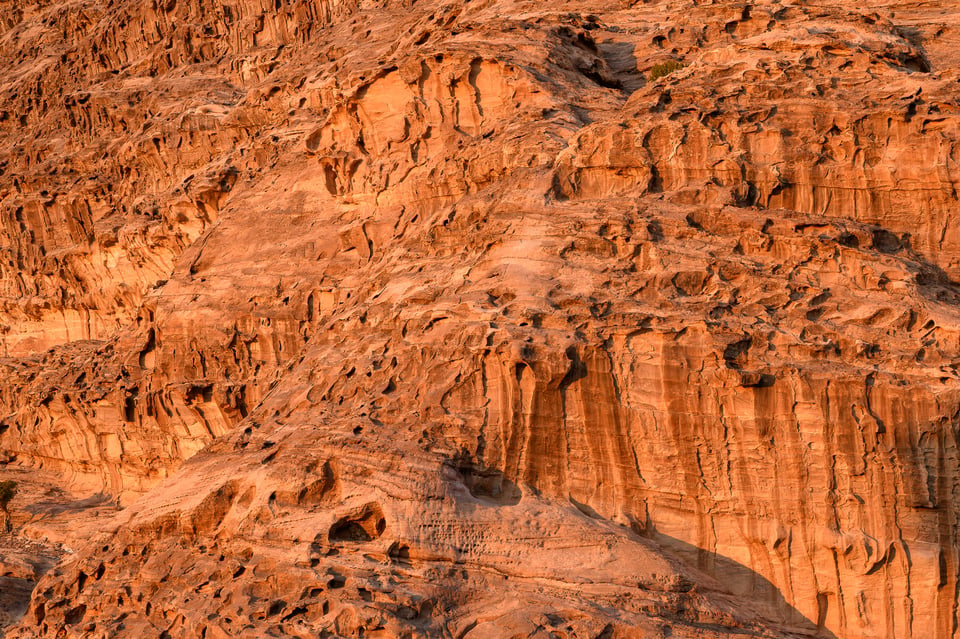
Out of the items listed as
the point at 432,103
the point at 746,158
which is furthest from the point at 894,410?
the point at 432,103

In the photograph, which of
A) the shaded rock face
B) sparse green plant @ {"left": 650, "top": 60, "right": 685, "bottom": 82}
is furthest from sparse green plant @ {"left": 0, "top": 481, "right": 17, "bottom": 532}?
sparse green plant @ {"left": 650, "top": 60, "right": 685, "bottom": 82}

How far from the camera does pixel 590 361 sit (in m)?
17.5

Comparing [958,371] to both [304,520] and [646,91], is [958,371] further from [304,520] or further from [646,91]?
[304,520]

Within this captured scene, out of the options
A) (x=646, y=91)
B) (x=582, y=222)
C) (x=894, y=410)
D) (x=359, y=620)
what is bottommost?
(x=359, y=620)

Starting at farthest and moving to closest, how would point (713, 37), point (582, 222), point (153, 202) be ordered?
point (153, 202)
point (713, 37)
point (582, 222)

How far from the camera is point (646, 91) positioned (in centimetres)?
2191

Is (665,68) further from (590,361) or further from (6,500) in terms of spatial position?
(6,500)

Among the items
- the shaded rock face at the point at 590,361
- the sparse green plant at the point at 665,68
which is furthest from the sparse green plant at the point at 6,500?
the sparse green plant at the point at 665,68

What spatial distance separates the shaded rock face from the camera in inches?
642

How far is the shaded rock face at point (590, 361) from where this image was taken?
1631 cm

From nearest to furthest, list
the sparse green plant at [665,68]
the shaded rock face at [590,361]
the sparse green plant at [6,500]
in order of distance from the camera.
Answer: the shaded rock face at [590,361]
the sparse green plant at [665,68]
the sparse green plant at [6,500]

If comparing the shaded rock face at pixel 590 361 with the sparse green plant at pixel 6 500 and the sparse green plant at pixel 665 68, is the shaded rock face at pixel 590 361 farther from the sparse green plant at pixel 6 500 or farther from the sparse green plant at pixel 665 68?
the sparse green plant at pixel 6 500

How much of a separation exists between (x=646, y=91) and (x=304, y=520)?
1031 centimetres

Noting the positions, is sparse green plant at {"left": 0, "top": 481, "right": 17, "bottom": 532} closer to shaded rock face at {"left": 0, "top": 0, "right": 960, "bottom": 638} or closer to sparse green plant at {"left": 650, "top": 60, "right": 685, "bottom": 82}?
shaded rock face at {"left": 0, "top": 0, "right": 960, "bottom": 638}
